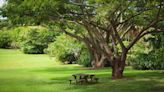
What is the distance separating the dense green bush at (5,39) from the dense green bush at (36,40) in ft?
45.2

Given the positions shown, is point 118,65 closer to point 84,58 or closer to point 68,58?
point 84,58

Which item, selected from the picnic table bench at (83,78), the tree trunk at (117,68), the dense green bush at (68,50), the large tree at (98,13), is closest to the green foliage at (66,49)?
the dense green bush at (68,50)

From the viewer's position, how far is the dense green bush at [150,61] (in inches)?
1206

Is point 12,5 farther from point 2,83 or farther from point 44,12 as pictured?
point 2,83

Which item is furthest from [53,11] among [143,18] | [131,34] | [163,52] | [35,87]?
[131,34]

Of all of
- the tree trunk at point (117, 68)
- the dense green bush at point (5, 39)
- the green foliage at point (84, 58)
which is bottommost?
the tree trunk at point (117, 68)

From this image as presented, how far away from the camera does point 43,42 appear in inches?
2466

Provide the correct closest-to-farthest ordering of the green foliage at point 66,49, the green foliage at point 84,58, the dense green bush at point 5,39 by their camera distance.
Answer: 1. the green foliage at point 84,58
2. the green foliage at point 66,49
3. the dense green bush at point 5,39

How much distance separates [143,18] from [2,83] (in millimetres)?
10203

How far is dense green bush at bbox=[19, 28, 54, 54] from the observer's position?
6216 cm

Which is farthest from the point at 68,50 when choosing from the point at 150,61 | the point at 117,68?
the point at 117,68

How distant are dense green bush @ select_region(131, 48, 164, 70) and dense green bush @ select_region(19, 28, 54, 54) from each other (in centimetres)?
3197

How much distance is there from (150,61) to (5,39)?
50.8m

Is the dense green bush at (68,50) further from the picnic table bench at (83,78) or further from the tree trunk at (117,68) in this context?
the picnic table bench at (83,78)
